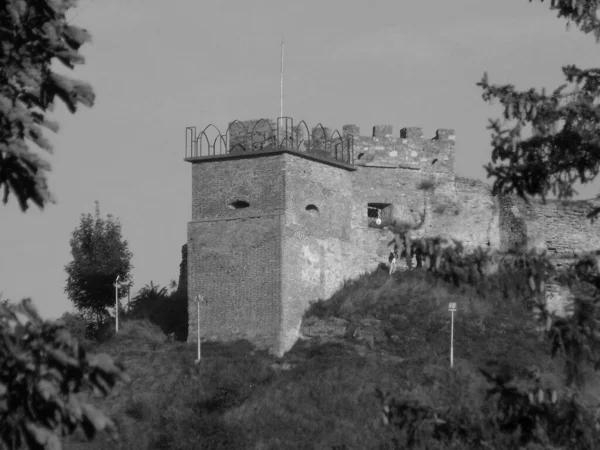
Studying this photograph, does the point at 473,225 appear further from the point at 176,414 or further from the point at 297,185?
the point at 176,414

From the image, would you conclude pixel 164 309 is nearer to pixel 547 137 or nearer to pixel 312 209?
pixel 312 209

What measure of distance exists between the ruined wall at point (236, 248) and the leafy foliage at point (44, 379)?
20.5 m

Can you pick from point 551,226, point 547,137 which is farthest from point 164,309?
point 547,137

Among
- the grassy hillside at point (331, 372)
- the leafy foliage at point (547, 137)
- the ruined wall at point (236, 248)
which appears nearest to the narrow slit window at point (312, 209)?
the ruined wall at point (236, 248)

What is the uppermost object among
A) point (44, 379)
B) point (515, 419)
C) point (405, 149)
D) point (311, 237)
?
point (405, 149)

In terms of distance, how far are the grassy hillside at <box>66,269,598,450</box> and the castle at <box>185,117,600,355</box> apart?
767 millimetres

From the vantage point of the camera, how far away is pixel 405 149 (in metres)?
33.2

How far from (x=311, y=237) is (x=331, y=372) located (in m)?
3.85

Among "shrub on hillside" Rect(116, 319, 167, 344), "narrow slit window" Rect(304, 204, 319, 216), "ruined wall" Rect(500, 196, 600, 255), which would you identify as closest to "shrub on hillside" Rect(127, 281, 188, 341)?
"shrub on hillside" Rect(116, 319, 167, 344)

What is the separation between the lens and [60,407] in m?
8.09

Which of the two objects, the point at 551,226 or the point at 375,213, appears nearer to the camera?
the point at 375,213

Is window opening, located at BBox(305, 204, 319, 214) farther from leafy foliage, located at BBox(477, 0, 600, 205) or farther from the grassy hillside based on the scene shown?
leafy foliage, located at BBox(477, 0, 600, 205)

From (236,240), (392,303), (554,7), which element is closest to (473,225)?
(392,303)

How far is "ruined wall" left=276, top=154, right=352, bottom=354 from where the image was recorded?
1148 inches
